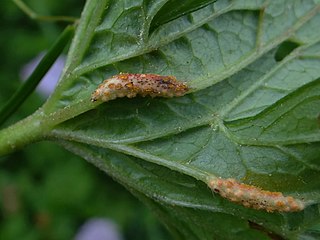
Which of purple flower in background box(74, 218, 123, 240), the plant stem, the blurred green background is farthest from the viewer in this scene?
purple flower in background box(74, 218, 123, 240)

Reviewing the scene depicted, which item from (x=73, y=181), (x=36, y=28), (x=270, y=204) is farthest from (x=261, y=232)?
(x=36, y=28)

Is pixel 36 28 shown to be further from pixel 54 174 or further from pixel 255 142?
pixel 255 142

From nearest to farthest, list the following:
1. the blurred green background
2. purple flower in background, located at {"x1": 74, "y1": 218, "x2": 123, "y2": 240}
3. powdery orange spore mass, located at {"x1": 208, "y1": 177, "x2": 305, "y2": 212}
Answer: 1. powdery orange spore mass, located at {"x1": 208, "y1": 177, "x2": 305, "y2": 212}
2. the blurred green background
3. purple flower in background, located at {"x1": 74, "y1": 218, "x2": 123, "y2": 240}

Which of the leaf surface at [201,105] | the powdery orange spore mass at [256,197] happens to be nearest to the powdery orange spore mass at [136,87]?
the leaf surface at [201,105]

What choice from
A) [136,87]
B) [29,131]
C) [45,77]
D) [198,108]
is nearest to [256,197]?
[198,108]

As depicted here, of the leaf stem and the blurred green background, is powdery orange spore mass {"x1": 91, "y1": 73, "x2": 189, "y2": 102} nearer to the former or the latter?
the leaf stem

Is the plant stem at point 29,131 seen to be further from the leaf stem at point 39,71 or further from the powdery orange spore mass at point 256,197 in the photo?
the powdery orange spore mass at point 256,197

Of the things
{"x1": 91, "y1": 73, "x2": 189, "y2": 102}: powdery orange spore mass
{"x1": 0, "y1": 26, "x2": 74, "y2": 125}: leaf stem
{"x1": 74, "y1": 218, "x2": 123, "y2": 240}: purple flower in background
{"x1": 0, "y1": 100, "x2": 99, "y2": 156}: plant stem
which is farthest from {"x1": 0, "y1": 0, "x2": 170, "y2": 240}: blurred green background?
{"x1": 91, "y1": 73, "x2": 189, "y2": 102}: powdery orange spore mass
